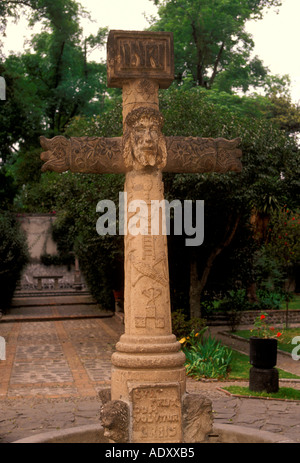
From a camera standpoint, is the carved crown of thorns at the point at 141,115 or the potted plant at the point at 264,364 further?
the potted plant at the point at 264,364

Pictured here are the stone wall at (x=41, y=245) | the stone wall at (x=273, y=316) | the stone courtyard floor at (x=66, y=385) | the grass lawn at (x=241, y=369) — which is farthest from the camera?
the stone wall at (x=41, y=245)

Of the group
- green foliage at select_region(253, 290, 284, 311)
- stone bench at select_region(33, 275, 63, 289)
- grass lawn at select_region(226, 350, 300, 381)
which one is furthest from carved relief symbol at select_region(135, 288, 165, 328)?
stone bench at select_region(33, 275, 63, 289)

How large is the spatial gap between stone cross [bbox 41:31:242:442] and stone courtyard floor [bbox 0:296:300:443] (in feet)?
7.05

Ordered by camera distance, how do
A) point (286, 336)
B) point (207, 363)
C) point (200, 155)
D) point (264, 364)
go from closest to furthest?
point (200, 155), point (264, 364), point (207, 363), point (286, 336)

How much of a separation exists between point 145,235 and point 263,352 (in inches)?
195

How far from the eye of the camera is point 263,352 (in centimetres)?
914

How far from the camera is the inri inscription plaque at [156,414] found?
15.4ft

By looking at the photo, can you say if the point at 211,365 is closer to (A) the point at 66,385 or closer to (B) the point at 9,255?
(A) the point at 66,385

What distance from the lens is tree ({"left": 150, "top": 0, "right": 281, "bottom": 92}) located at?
31.2 meters

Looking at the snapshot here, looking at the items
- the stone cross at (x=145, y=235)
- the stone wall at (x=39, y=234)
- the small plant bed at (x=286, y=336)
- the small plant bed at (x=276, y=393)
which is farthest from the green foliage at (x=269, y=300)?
the stone wall at (x=39, y=234)

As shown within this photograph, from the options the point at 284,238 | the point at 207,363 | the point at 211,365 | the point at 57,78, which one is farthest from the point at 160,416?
the point at 57,78

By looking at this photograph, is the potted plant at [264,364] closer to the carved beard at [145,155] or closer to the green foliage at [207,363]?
the green foliage at [207,363]

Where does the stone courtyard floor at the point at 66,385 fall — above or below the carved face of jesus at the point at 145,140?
below
